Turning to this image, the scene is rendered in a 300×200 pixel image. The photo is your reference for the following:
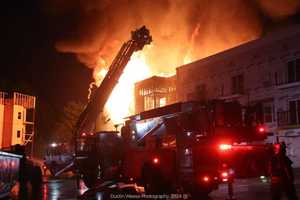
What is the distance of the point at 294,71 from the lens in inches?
1037

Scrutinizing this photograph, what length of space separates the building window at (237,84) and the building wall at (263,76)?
7 cm

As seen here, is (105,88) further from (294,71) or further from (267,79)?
(294,71)

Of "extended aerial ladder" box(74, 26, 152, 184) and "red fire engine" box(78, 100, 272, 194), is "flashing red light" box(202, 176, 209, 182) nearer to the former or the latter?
"red fire engine" box(78, 100, 272, 194)

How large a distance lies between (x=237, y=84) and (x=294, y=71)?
506 centimetres

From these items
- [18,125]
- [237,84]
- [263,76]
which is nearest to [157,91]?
[237,84]

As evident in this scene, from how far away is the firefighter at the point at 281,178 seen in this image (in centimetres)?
984

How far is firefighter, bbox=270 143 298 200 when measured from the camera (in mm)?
9836

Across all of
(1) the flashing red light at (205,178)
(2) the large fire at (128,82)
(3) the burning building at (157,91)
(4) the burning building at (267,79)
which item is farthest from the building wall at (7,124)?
(1) the flashing red light at (205,178)

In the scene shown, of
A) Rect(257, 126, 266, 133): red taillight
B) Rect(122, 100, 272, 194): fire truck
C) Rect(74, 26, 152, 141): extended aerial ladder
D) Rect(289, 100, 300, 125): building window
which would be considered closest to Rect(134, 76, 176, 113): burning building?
Rect(289, 100, 300, 125): building window

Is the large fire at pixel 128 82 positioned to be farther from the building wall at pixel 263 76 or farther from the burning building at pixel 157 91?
the building wall at pixel 263 76

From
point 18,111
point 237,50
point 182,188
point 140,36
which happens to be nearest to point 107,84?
point 140,36

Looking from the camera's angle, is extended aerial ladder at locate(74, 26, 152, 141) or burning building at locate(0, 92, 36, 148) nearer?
extended aerial ladder at locate(74, 26, 152, 141)

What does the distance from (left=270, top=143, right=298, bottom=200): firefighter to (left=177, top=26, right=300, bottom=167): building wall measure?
13561 millimetres

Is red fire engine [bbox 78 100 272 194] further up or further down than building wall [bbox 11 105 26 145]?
further down
